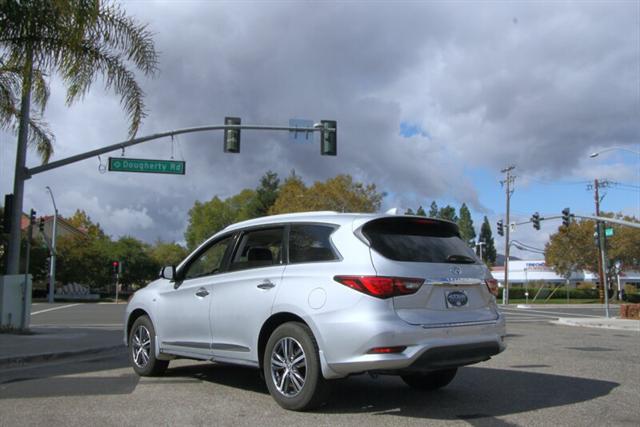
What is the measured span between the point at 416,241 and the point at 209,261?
9.05 ft

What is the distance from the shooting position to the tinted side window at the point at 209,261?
23.4 ft

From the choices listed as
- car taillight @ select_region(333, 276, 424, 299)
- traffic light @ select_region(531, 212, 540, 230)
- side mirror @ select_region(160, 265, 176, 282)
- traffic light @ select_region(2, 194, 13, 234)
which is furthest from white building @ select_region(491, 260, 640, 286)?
car taillight @ select_region(333, 276, 424, 299)

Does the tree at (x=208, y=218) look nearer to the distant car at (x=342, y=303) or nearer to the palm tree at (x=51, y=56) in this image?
the palm tree at (x=51, y=56)

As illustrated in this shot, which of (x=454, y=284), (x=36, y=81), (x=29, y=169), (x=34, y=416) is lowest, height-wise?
(x=34, y=416)

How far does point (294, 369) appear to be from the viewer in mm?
5723

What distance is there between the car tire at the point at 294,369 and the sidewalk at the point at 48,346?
5.50 m

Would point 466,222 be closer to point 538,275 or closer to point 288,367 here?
point 538,275

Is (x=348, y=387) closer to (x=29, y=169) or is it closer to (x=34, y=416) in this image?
(x=34, y=416)

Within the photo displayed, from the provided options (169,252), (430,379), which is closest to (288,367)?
(430,379)

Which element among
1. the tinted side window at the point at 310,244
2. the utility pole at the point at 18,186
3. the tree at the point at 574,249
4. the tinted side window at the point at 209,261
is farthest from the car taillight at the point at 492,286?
the tree at the point at 574,249

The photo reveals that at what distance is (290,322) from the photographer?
5828 millimetres

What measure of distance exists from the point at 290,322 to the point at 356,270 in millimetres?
893

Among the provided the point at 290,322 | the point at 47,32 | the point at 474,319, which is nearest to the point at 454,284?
the point at 474,319

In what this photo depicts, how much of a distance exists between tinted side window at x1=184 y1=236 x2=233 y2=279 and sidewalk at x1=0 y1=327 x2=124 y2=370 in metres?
3.94
